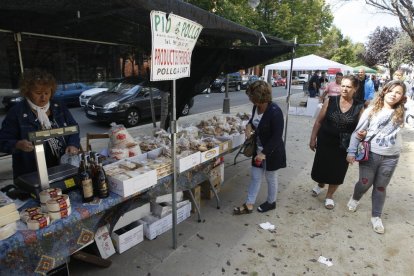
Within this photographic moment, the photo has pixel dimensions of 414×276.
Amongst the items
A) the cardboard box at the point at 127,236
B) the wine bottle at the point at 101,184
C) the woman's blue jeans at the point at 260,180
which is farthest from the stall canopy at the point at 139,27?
the cardboard box at the point at 127,236

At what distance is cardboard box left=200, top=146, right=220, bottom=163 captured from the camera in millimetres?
3094

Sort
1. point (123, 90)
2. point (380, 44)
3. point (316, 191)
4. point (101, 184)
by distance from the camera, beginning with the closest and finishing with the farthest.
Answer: point (101, 184) → point (316, 191) → point (123, 90) → point (380, 44)

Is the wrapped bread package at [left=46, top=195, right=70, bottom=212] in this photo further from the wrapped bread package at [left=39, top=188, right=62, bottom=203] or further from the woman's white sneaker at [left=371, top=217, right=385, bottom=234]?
the woman's white sneaker at [left=371, top=217, right=385, bottom=234]

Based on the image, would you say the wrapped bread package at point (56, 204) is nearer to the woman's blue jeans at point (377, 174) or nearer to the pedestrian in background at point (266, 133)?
the pedestrian in background at point (266, 133)

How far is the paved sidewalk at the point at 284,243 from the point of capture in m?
2.62

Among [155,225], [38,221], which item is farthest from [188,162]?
[38,221]

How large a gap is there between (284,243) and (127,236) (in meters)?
1.74

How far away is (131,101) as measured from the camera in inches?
363

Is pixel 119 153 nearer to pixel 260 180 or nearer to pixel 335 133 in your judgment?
pixel 260 180

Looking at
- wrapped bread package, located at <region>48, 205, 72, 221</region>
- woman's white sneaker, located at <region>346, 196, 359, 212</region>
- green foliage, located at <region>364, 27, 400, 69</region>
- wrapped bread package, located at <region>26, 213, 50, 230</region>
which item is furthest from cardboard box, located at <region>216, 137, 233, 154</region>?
green foliage, located at <region>364, 27, 400, 69</region>

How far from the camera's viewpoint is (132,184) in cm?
217

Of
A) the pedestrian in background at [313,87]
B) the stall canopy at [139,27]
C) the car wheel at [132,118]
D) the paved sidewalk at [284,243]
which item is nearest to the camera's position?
the stall canopy at [139,27]

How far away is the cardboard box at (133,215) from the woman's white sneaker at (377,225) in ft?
9.09

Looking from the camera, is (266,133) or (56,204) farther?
(266,133)
